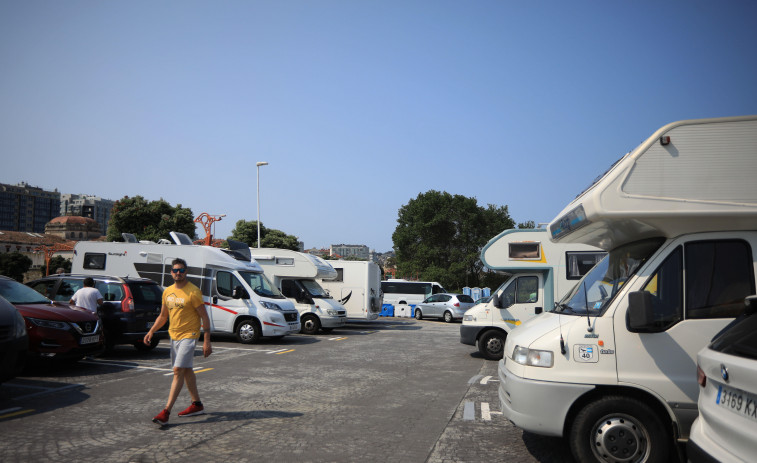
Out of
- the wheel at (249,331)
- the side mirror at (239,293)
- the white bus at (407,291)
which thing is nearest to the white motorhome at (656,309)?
the wheel at (249,331)

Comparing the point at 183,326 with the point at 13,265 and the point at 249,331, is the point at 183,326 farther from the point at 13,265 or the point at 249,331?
the point at 13,265

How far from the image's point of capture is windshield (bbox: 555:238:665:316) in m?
4.91

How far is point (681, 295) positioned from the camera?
464 cm

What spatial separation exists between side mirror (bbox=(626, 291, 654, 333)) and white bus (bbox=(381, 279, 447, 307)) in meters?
32.3

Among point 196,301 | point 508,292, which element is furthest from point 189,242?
point 196,301

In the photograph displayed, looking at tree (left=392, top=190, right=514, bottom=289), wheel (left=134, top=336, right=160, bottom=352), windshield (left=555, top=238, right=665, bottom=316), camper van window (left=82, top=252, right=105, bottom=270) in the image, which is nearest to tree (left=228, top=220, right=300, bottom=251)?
→ tree (left=392, top=190, right=514, bottom=289)

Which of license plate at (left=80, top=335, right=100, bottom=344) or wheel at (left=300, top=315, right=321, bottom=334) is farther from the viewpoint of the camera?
wheel at (left=300, top=315, right=321, bottom=334)

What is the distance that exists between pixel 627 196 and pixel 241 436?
4.53 metres

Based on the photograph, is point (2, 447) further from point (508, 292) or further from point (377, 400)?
point (508, 292)

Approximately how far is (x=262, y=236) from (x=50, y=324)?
53.2 meters

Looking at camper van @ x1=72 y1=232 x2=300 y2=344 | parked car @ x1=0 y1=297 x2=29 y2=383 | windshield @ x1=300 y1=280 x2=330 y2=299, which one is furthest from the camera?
windshield @ x1=300 y1=280 x2=330 y2=299

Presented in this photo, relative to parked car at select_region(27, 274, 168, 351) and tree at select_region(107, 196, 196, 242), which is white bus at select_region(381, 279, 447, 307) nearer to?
tree at select_region(107, 196, 196, 242)

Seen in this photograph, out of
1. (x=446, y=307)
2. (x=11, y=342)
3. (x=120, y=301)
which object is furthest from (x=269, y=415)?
(x=446, y=307)

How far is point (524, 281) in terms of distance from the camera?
12.9 m
